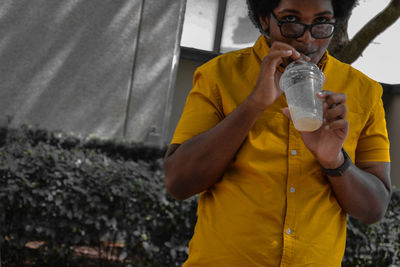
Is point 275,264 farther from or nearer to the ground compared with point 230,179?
nearer to the ground

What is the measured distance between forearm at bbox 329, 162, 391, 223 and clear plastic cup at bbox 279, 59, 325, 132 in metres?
0.21

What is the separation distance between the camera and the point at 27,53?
7609mm

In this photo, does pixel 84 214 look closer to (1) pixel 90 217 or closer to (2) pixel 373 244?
(1) pixel 90 217

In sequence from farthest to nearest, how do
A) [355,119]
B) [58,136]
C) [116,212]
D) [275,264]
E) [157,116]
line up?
[157,116], [58,136], [116,212], [355,119], [275,264]

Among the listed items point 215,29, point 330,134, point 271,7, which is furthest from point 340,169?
point 215,29

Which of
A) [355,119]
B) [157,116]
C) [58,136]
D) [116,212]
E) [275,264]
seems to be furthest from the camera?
[157,116]

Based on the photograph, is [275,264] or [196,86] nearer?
[275,264]

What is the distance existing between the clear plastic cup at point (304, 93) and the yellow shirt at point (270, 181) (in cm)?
15

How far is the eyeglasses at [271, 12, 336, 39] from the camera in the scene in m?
1.40

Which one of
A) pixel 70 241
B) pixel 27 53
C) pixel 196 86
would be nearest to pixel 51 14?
pixel 27 53

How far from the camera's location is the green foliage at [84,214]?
13.5ft

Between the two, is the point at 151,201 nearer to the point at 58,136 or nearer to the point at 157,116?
the point at 58,136

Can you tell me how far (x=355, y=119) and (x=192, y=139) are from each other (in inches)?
19.7

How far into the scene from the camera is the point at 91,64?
7.80 m
